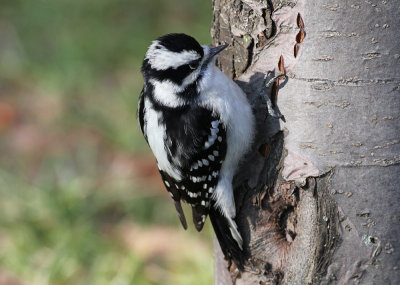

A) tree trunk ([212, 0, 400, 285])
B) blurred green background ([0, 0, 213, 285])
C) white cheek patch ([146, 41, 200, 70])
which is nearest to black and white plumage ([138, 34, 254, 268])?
white cheek patch ([146, 41, 200, 70])

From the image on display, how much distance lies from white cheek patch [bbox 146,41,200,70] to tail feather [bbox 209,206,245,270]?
867mm

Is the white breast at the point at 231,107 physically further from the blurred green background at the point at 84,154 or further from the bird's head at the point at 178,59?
the blurred green background at the point at 84,154

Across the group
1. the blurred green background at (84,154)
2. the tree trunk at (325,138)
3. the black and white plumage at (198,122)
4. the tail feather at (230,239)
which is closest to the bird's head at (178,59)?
the black and white plumage at (198,122)

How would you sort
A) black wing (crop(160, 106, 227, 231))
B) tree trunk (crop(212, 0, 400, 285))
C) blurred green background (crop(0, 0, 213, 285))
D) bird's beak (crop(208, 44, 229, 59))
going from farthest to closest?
blurred green background (crop(0, 0, 213, 285)), black wing (crop(160, 106, 227, 231)), bird's beak (crop(208, 44, 229, 59)), tree trunk (crop(212, 0, 400, 285))

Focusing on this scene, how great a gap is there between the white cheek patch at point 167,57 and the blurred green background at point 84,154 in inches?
76.5

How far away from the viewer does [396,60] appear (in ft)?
8.17

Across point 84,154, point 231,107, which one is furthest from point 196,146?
point 84,154

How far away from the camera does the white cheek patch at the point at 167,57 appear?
3.07 m

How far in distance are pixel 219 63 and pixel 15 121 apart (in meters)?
4.11

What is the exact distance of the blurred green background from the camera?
183 inches

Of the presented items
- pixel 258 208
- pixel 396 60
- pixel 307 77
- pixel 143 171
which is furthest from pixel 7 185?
pixel 396 60

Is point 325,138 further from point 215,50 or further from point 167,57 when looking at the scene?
point 167,57

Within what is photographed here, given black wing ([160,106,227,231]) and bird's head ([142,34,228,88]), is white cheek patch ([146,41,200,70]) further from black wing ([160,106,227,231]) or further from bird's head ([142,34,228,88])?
black wing ([160,106,227,231])

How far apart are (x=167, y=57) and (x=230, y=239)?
1058 millimetres
